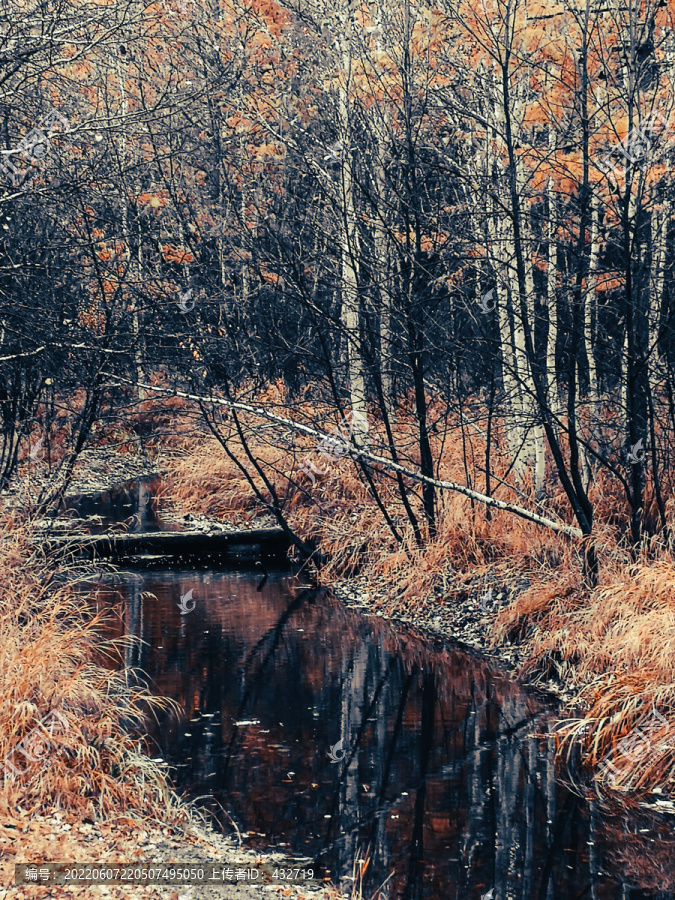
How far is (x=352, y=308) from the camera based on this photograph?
1156 cm

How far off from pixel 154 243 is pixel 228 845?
252 inches

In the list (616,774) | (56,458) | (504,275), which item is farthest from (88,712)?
(56,458)

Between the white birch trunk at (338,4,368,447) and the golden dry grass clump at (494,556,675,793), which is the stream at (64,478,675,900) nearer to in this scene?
the golden dry grass clump at (494,556,675,793)

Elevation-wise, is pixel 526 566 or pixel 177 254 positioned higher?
pixel 177 254

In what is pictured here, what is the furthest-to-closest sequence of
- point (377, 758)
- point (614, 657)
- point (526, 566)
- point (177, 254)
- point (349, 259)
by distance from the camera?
point (177, 254) < point (349, 259) < point (526, 566) < point (614, 657) < point (377, 758)

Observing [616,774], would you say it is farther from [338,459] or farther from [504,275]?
[338,459]

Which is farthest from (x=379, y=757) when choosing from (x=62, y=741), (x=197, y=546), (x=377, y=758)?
(x=197, y=546)

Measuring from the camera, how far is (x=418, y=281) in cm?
984

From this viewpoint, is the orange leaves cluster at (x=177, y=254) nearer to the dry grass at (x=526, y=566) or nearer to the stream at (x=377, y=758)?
the dry grass at (x=526, y=566)

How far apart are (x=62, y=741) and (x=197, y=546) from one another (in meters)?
6.92

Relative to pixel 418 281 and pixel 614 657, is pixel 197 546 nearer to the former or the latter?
pixel 418 281

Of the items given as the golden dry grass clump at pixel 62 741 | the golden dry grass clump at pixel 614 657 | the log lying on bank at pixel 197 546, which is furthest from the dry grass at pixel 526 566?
the golden dry grass clump at pixel 62 741

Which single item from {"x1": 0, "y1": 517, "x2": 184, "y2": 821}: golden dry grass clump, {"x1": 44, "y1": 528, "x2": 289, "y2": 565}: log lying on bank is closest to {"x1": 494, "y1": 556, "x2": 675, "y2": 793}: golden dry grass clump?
{"x1": 0, "y1": 517, "x2": 184, "y2": 821}: golden dry grass clump

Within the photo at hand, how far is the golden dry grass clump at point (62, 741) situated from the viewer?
544 cm
